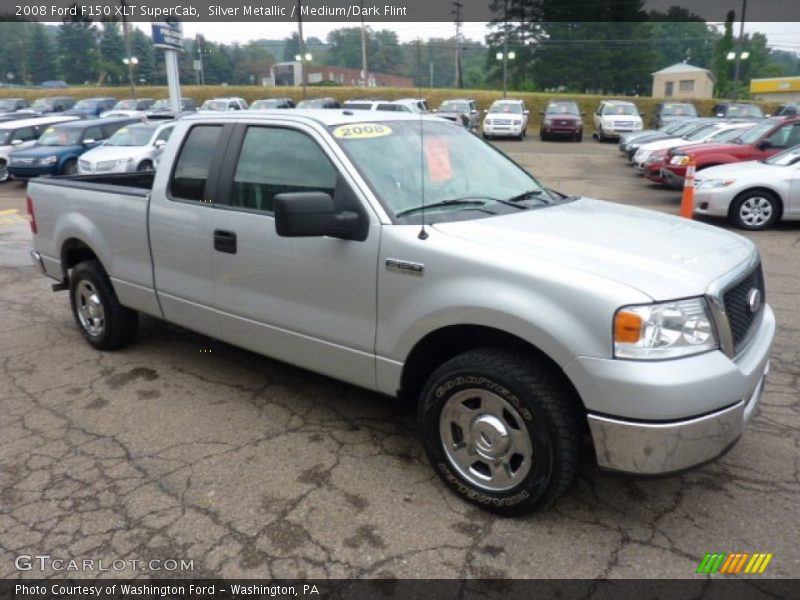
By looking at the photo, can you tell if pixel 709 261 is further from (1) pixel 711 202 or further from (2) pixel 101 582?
(1) pixel 711 202

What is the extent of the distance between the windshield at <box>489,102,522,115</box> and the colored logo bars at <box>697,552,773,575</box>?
93.6ft

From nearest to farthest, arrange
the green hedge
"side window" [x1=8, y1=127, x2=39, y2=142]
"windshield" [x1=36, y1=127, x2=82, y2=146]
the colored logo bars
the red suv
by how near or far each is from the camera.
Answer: the colored logo bars
the red suv
"windshield" [x1=36, y1=127, x2=82, y2=146]
"side window" [x1=8, y1=127, x2=39, y2=142]
the green hedge

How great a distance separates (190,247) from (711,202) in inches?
334

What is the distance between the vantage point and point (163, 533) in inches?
117

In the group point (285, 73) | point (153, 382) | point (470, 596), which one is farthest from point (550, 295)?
point (285, 73)

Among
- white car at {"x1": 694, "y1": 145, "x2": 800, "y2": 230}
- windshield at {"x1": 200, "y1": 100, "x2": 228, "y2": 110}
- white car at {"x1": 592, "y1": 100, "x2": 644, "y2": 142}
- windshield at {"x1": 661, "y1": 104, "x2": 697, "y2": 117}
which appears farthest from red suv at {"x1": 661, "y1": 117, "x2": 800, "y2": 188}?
windshield at {"x1": 200, "y1": 100, "x2": 228, "y2": 110}

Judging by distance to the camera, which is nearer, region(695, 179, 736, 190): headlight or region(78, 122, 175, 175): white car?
region(695, 179, 736, 190): headlight

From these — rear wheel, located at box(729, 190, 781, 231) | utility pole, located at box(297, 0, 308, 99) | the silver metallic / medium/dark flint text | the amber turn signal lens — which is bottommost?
the silver metallic / medium/dark flint text

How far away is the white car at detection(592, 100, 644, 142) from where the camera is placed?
28578mm

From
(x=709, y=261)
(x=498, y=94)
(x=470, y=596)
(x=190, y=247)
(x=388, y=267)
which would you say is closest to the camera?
(x=470, y=596)

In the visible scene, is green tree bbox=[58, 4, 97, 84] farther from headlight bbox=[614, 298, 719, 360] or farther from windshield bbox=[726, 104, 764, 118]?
headlight bbox=[614, 298, 719, 360]

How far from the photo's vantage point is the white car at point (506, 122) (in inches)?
1131

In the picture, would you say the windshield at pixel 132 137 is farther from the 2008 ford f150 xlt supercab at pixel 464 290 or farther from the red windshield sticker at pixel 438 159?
the red windshield sticker at pixel 438 159

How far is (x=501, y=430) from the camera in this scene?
2938 millimetres
